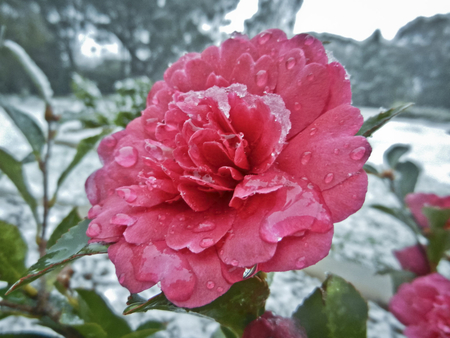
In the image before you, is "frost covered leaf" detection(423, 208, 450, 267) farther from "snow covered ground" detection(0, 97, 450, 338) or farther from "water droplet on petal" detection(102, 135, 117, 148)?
"water droplet on petal" detection(102, 135, 117, 148)

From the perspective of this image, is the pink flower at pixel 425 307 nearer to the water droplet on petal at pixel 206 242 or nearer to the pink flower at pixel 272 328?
the pink flower at pixel 272 328

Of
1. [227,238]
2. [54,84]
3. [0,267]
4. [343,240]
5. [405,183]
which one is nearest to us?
[227,238]

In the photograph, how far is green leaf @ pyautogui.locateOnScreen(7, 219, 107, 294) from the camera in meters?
0.15

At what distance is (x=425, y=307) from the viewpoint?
0.30 meters

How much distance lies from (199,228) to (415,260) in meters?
0.45

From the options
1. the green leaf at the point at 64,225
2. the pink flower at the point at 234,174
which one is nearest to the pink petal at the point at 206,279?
the pink flower at the point at 234,174

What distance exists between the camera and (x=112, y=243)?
6.3 inches

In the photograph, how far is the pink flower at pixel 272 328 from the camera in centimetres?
19

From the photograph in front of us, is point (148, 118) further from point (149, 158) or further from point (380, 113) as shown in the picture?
point (380, 113)

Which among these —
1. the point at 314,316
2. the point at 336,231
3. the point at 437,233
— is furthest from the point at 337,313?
the point at 336,231

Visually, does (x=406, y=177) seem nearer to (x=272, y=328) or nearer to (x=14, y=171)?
(x=272, y=328)

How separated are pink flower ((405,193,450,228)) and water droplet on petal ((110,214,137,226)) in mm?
415

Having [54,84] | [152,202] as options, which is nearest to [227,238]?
[152,202]

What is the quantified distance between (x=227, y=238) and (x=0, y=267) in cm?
A: 28
